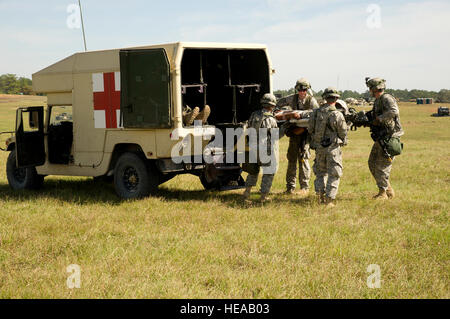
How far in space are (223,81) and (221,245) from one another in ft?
15.8

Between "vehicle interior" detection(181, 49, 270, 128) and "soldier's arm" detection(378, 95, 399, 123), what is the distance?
2.35 m

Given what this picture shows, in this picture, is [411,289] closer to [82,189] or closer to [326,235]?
[326,235]

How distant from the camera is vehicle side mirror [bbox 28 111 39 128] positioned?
32.4ft

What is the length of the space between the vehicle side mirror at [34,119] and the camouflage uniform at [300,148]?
15.9 feet

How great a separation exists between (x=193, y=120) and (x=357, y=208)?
3.12 m

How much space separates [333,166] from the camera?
8406 mm

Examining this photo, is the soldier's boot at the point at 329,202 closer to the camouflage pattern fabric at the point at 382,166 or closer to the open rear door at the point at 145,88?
the camouflage pattern fabric at the point at 382,166

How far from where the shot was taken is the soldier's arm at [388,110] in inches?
340

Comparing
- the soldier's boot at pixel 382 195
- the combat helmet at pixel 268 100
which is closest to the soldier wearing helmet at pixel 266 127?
the combat helmet at pixel 268 100

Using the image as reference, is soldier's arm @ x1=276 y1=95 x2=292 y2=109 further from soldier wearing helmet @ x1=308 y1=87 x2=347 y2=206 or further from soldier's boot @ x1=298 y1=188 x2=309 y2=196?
soldier's boot @ x1=298 y1=188 x2=309 y2=196

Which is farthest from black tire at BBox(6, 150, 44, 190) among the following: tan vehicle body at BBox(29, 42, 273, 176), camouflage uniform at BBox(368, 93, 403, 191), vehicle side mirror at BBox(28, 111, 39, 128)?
camouflage uniform at BBox(368, 93, 403, 191)

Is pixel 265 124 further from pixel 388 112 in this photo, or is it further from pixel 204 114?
pixel 388 112

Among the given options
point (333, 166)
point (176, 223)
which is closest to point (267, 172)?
point (333, 166)

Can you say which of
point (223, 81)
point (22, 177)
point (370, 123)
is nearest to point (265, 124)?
point (370, 123)
